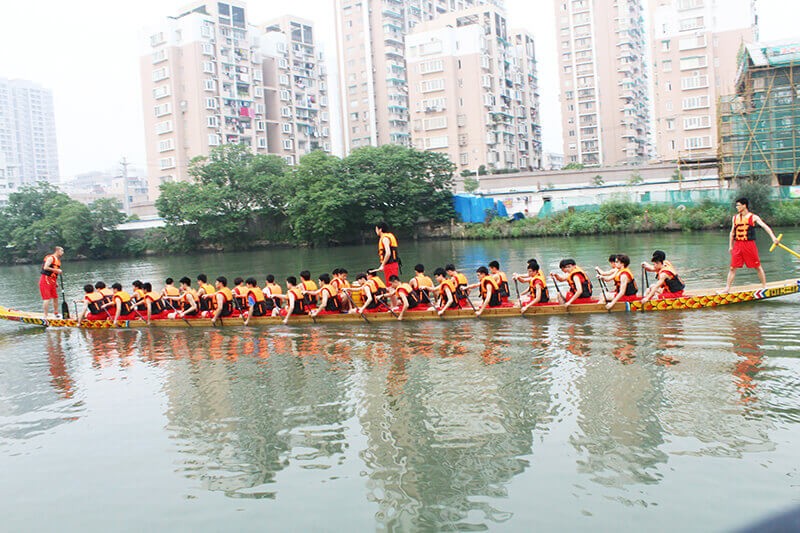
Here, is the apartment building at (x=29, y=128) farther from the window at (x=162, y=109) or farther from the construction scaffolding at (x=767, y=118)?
the construction scaffolding at (x=767, y=118)

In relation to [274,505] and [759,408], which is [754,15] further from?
[274,505]

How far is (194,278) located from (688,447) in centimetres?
2421

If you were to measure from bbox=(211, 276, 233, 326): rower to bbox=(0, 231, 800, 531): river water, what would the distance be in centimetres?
211

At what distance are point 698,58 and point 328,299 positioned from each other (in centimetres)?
4700

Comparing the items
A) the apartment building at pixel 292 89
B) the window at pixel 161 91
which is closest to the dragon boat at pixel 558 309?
the window at pixel 161 91

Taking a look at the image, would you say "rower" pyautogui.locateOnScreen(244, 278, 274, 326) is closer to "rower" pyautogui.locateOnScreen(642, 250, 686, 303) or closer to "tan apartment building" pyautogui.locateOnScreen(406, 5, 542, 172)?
"rower" pyautogui.locateOnScreen(642, 250, 686, 303)

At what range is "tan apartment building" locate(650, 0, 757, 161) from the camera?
49.5 m

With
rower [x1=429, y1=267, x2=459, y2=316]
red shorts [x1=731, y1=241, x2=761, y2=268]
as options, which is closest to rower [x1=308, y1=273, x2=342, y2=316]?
rower [x1=429, y1=267, x2=459, y2=316]

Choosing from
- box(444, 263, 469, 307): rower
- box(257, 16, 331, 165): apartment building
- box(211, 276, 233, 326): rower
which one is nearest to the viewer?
box(444, 263, 469, 307): rower

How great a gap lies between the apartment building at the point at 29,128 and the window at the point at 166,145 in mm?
68555

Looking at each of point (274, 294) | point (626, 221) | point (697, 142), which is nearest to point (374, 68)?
point (697, 142)

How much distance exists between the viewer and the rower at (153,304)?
1391cm

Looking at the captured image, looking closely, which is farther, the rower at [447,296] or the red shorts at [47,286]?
the red shorts at [47,286]

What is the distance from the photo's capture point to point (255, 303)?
520 inches
